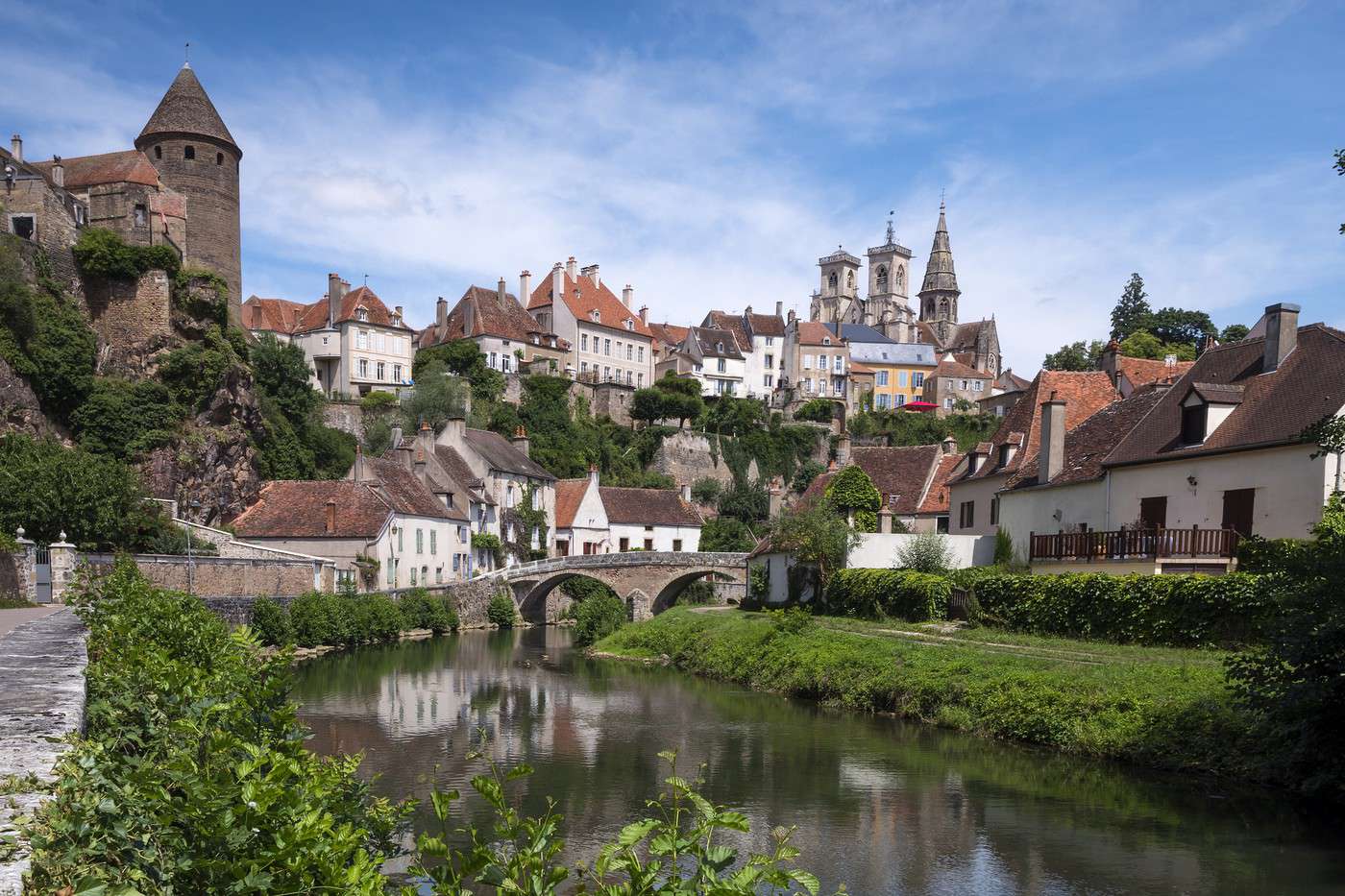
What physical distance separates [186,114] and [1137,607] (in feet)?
→ 171

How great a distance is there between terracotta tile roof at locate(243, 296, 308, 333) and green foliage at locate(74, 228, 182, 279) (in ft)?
76.2

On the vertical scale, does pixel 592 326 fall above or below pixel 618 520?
above

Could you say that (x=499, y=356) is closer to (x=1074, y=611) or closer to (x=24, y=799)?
(x=1074, y=611)

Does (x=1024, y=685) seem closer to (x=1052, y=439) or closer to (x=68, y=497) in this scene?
(x=1052, y=439)

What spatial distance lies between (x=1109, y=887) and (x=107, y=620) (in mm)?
11726

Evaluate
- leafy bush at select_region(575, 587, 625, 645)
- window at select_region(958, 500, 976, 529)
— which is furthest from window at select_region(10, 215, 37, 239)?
window at select_region(958, 500, 976, 529)

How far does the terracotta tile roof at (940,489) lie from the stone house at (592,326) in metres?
37.6

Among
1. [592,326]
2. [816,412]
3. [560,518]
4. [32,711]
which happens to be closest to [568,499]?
[560,518]

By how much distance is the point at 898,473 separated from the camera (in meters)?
43.0

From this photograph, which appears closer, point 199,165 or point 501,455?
point 199,165

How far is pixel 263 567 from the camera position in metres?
36.3

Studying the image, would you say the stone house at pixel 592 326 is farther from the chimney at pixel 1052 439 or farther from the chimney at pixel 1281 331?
the chimney at pixel 1281 331

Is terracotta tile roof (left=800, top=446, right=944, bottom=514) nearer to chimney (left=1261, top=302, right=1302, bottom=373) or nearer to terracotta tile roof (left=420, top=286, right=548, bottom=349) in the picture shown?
chimney (left=1261, top=302, right=1302, bottom=373)

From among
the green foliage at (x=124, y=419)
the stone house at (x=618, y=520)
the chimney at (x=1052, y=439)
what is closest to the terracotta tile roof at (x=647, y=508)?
the stone house at (x=618, y=520)
